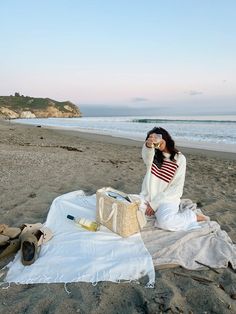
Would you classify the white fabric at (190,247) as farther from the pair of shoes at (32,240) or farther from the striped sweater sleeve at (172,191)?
the pair of shoes at (32,240)

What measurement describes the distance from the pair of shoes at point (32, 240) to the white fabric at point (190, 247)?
1.25 m

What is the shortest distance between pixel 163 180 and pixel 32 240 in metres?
1.98

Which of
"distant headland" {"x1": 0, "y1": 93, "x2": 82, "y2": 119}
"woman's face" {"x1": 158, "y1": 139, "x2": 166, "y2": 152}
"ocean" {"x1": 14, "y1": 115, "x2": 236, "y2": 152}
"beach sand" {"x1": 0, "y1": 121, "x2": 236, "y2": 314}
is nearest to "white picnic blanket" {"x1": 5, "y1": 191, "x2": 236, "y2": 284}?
"beach sand" {"x1": 0, "y1": 121, "x2": 236, "y2": 314}

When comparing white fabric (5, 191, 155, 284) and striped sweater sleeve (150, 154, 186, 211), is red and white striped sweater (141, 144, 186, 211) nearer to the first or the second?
striped sweater sleeve (150, 154, 186, 211)

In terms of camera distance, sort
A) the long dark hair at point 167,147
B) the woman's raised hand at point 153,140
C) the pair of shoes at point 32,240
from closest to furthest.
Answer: the pair of shoes at point 32,240
the woman's raised hand at point 153,140
the long dark hair at point 167,147

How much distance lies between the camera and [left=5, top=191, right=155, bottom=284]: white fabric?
128 inches

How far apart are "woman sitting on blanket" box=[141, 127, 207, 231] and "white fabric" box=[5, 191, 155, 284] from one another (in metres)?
0.71

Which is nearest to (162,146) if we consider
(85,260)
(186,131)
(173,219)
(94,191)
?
(173,219)

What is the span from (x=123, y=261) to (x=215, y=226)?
155 cm

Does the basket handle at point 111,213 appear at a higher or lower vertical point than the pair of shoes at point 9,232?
higher

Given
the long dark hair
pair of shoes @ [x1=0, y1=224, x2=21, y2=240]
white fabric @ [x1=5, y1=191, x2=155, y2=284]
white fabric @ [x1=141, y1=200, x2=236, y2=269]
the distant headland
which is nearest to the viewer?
white fabric @ [x1=5, y1=191, x2=155, y2=284]

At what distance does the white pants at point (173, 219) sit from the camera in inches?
163

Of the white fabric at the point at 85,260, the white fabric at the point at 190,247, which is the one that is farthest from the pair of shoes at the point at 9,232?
the white fabric at the point at 190,247

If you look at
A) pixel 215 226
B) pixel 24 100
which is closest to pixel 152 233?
pixel 215 226
